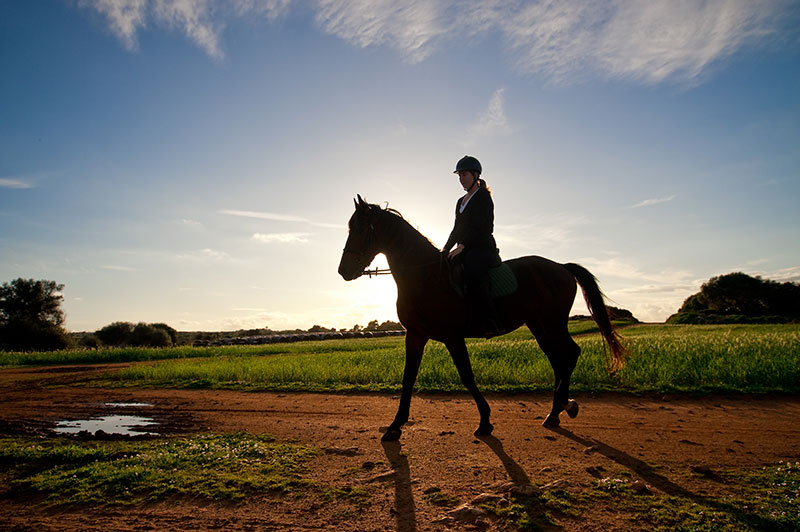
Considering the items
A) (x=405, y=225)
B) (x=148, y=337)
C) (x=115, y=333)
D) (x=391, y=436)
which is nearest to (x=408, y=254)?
(x=405, y=225)

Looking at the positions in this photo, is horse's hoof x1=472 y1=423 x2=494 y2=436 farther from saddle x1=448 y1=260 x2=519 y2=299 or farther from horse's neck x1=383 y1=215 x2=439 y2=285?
horse's neck x1=383 y1=215 x2=439 y2=285

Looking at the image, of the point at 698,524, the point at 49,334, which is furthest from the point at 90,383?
the point at 49,334

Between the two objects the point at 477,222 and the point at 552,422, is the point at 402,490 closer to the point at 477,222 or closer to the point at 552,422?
the point at 552,422

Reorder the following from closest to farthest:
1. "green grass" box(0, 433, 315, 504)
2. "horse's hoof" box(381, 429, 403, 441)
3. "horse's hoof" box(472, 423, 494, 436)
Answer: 1. "green grass" box(0, 433, 315, 504)
2. "horse's hoof" box(381, 429, 403, 441)
3. "horse's hoof" box(472, 423, 494, 436)

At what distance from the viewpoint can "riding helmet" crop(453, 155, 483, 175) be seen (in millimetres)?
6727

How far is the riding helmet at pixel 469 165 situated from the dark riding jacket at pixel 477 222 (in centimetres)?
34

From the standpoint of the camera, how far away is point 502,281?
6.64 metres

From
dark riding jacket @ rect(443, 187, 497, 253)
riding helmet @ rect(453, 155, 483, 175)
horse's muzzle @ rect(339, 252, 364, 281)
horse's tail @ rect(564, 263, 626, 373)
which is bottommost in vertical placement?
horse's tail @ rect(564, 263, 626, 373)

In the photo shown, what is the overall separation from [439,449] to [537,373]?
19.2ft

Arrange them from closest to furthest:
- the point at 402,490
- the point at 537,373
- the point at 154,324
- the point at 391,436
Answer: the point at 402,490
the point at 391,436
the point at 537,373
the point at 154,324

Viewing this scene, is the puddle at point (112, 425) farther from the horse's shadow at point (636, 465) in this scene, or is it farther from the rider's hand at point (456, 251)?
the horse's shadow at point (636, 465)

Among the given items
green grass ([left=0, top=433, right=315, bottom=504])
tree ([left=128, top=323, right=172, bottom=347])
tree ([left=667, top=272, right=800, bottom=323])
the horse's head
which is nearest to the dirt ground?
green grass ([left=0, top=433, right=315, bottom=504])

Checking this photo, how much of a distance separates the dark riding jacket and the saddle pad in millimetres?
353

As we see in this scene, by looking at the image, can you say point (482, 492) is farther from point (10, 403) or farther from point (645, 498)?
point (10, 403)
